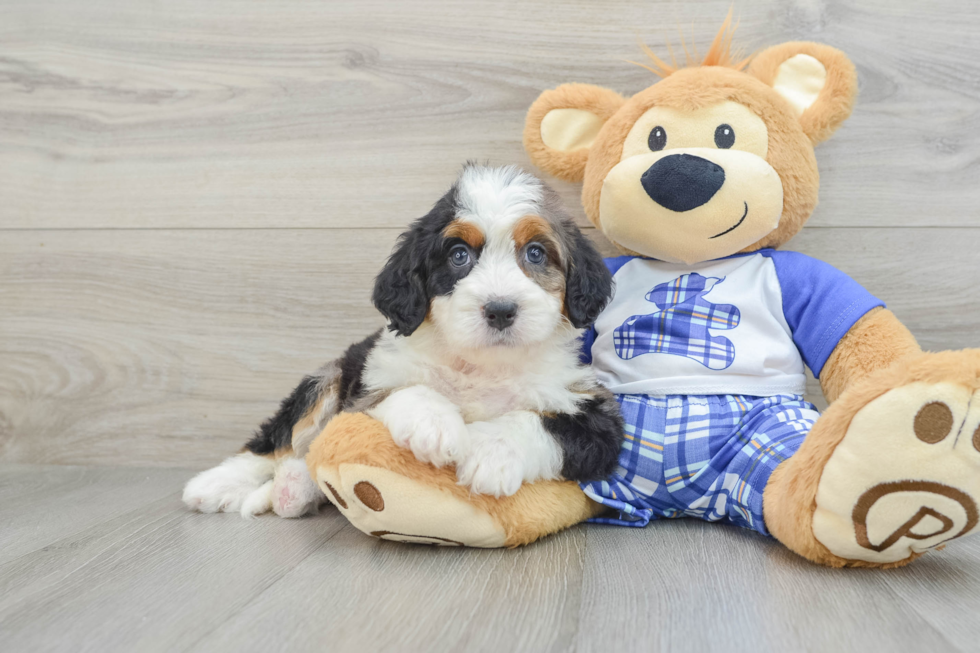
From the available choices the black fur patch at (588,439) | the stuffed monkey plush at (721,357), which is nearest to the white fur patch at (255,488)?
the stuffed monkey plush at (721,357)

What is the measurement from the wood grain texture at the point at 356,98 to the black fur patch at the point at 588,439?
830 mm

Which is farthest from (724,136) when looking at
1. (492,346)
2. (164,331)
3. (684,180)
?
(164,331)

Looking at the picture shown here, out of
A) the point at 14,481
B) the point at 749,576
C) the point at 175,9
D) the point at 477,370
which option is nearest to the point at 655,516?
the point at 749,576

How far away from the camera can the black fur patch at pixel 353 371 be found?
5.43ft

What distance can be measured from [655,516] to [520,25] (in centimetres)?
152

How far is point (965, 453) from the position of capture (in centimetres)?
104

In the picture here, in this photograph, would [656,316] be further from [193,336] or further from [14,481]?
[14,481]

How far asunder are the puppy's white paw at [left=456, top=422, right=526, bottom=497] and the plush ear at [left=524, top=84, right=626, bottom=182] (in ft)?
2.90

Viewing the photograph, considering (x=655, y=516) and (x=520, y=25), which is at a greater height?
(x=520, y=25)

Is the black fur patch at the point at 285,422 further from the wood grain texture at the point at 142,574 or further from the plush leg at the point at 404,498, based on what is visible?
the plush leg at the point at 404,498

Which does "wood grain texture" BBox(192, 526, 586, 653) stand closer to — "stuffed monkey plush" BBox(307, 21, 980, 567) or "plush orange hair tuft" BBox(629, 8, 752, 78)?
"stuffed monkey plush" BBox(307, 21, 980, 567)

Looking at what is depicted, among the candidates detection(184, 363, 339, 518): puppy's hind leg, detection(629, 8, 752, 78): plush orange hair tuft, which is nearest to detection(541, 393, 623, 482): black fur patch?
detection(184, 363, 339, 518): puppy's hind leg

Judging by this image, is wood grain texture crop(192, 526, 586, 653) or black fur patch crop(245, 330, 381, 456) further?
black fur patch crop(245, 330, 381, 456)

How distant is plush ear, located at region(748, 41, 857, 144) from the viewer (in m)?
1.67
